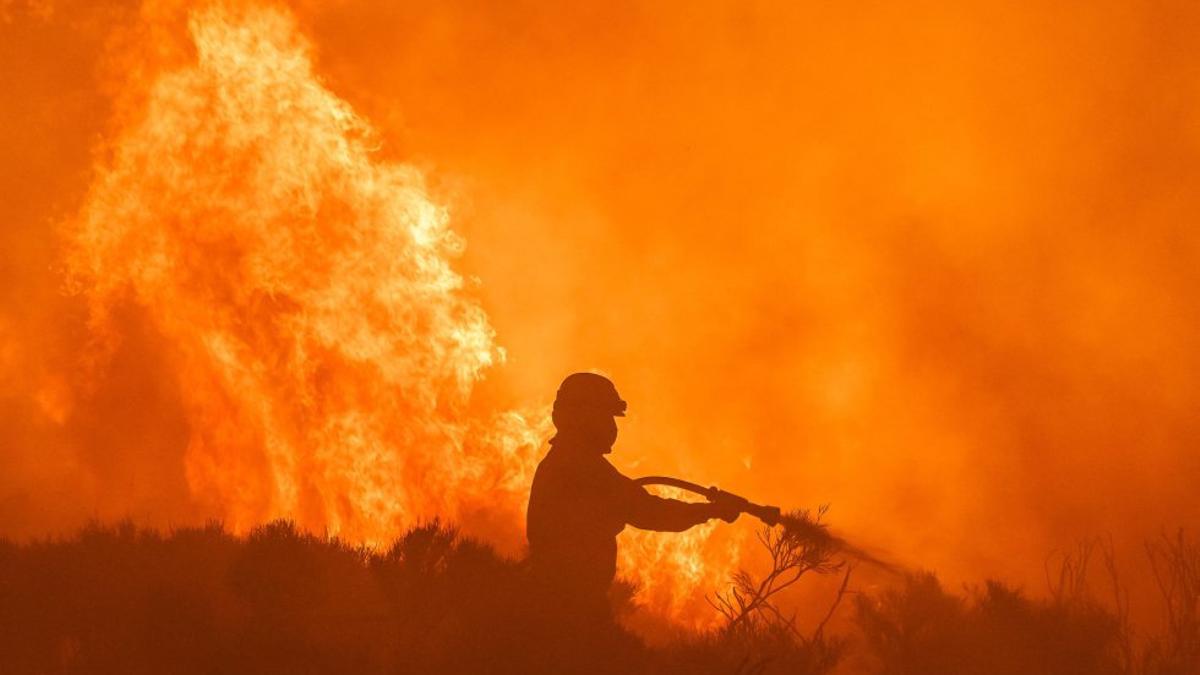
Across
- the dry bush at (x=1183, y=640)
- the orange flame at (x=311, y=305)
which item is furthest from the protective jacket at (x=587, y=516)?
the orange flame at (x=311, y=305)

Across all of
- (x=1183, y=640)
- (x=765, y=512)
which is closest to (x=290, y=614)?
(x=765, y=512)

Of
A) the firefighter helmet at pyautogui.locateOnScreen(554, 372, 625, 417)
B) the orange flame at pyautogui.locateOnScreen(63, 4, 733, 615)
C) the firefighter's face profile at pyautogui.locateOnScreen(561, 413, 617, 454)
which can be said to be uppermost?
the orange flame at pyautogui.locateOnScreen(63, 4, 733, 615)

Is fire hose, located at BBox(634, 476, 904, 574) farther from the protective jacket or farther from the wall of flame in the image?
the wall of flame

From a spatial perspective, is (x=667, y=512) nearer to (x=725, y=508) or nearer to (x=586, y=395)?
(x=725, y=508)

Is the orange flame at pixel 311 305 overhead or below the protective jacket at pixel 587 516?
overhead

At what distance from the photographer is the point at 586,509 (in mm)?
7105

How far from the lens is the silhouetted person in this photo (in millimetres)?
6926

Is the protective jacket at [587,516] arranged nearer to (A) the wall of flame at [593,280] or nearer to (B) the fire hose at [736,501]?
(B) the fire hose at [736,501]

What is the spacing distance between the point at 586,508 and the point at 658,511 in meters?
0.47

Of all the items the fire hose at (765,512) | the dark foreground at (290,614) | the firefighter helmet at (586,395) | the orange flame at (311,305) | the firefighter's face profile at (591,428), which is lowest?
the dark foreground at (290,614)

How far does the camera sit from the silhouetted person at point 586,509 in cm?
693

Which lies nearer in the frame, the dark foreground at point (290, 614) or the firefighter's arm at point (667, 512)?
the dark foreground at point (290, 614)

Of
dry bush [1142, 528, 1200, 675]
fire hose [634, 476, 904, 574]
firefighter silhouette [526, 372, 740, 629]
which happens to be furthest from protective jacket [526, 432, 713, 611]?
dry bush [1142, 528, 1200, 675]

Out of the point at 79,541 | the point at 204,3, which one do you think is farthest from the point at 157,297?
the point at 79,541
